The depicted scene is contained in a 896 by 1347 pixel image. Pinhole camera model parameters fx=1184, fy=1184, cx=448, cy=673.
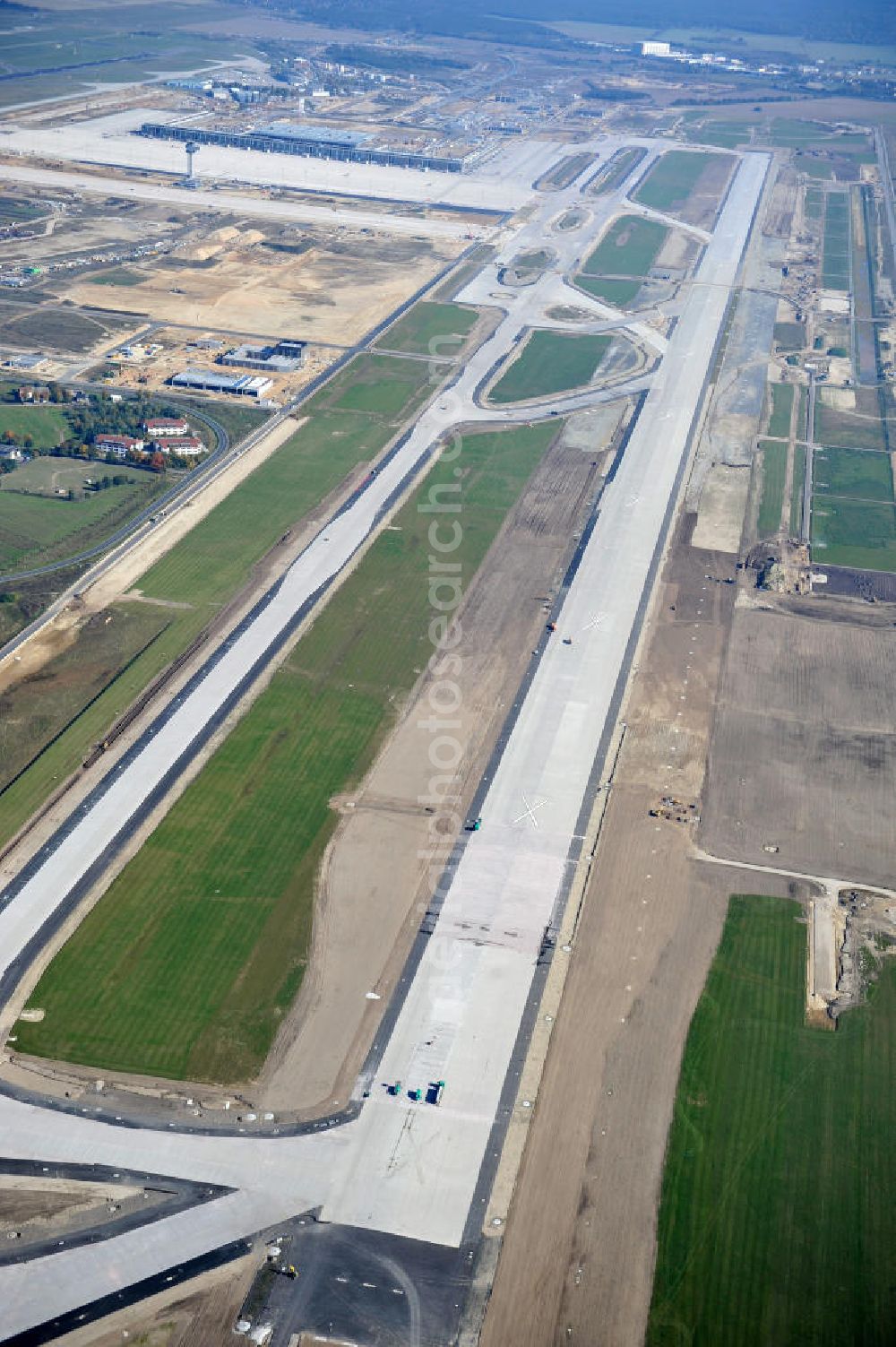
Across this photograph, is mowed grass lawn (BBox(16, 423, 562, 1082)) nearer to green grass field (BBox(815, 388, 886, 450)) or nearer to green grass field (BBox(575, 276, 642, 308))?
green grass field (BBox(815, 388, 886, 450))

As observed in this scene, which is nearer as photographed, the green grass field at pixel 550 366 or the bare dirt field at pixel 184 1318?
the bare dirt field at pixel 184 1318

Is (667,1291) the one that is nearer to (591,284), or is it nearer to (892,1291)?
(892,1291)

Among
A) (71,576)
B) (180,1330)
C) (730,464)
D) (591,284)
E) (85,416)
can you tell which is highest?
(591,284)

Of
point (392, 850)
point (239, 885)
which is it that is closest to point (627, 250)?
point (392, 850)

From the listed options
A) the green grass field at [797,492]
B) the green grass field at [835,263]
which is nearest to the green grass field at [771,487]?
the green grass field at [797,492]

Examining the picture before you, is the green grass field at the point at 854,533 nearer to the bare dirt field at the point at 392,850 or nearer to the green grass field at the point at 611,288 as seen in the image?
the bare dirt field at the point at 392,850

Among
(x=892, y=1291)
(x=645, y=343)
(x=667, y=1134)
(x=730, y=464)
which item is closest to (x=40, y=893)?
(x=667, y=1134)
